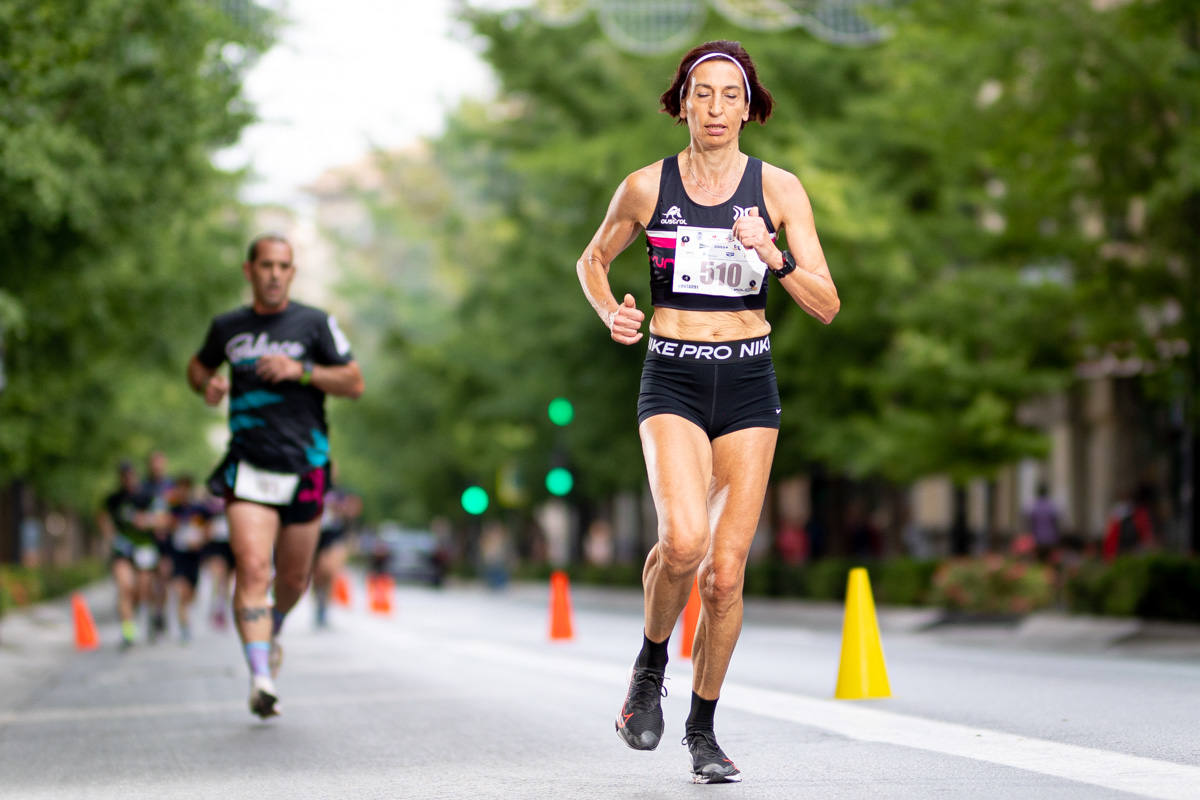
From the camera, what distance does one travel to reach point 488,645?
1873 cm

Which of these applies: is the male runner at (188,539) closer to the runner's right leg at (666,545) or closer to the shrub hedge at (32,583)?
the shrub hedge at (32,583)

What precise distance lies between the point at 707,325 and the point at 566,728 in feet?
10.3

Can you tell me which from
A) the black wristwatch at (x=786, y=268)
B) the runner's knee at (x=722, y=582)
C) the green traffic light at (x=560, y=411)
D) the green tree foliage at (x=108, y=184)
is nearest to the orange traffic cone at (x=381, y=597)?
the green traffic light at (x=560, y=411)

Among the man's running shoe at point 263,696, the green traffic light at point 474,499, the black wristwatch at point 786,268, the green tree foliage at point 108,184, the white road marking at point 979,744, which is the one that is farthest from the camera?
the green traffic light at point 474,499

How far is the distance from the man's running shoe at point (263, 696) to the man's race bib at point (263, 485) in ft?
2.76

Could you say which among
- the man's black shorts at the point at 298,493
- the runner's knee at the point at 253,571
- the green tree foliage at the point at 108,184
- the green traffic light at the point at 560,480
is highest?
the green tree foliage at the point at 108,184

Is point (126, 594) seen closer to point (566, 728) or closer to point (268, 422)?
point (268, 422)

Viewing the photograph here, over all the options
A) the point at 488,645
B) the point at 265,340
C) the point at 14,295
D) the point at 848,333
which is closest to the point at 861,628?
the point at 265,340

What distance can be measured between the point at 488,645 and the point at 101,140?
18.7ft

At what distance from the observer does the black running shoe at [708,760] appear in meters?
6.75

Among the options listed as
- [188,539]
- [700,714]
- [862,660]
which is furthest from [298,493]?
[188,539]

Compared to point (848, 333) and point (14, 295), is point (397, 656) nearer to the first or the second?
point (14, 295)

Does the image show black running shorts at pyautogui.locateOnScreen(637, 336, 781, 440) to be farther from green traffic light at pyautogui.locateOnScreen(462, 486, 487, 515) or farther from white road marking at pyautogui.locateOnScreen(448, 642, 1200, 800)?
green traffic light at pyautogui.locateOnScreen(462, 486, 487, 515)

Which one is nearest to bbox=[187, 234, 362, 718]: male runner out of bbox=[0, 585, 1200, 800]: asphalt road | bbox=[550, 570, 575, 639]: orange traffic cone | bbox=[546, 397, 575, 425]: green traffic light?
bbox=[0, 585, 1200, 800]: asphalt road
